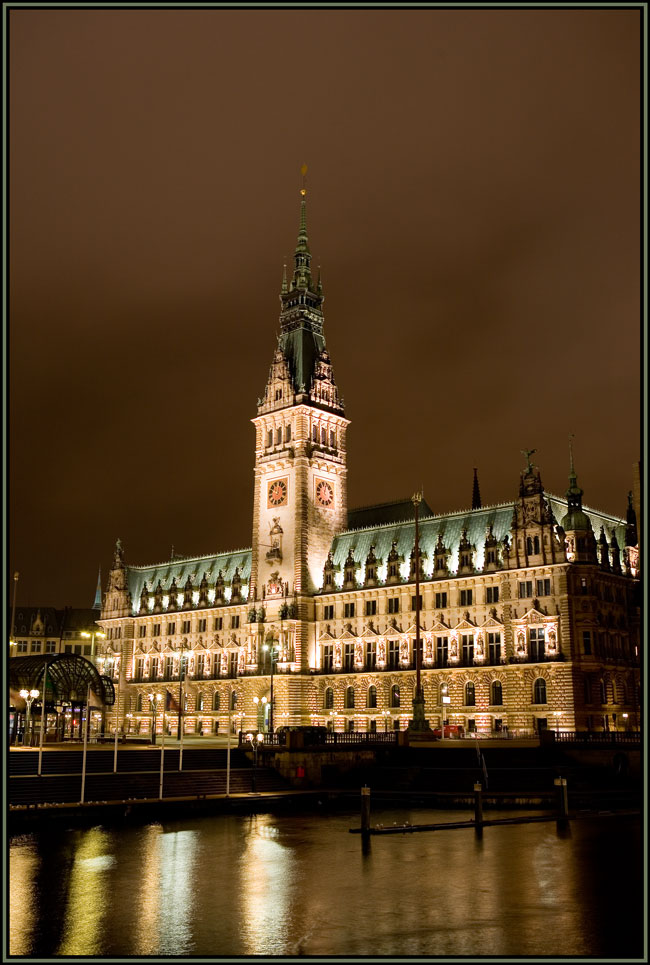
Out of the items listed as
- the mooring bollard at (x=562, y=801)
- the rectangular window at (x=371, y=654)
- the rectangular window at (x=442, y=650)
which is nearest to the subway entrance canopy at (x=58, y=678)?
the rectangular window at (x=371, y=654)

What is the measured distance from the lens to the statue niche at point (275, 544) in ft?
370

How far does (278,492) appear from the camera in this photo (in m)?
114

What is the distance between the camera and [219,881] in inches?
1111

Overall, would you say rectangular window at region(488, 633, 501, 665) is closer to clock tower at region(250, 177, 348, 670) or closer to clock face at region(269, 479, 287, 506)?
clock tower at region(250, 177, 348, 670)

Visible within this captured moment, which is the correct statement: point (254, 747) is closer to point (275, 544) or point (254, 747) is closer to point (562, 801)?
point (562, 801)

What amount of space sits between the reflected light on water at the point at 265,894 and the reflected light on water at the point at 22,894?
4.79 meters

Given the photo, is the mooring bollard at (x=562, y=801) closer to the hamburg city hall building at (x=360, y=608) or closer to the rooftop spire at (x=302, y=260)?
the hamburg city hall building at (x=360, y=608)

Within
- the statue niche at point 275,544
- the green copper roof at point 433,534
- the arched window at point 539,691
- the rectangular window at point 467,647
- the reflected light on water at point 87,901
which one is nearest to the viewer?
the reflected light on water at point 87,901

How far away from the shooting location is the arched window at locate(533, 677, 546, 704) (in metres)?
86.1

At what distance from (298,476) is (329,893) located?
8675 centimetres

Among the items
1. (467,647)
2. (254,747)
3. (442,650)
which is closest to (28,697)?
(254,747)

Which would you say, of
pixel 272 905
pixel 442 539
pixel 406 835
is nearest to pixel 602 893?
pixel 272 905

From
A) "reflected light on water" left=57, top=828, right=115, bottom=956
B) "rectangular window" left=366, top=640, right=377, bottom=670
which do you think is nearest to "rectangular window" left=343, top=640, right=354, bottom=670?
"rectangular window" left=366, top=640, right=377, bottom=670

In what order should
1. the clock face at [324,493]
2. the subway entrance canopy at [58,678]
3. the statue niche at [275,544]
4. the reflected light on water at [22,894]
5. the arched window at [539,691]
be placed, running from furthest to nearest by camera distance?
the clock face at [324,493], the statue niche at [275,544], the arched window at [539,691], the subway entrance canopy at [58,678], the reflected light on water at [22,894]
